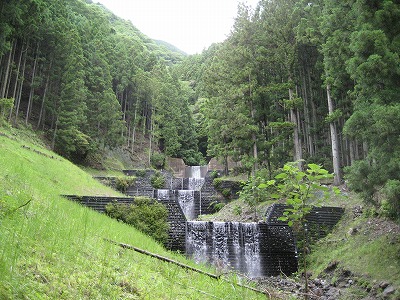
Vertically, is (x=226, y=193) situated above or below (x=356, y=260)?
above

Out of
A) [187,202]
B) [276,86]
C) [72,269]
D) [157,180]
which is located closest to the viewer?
[72,269]

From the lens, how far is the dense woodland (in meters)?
8.07

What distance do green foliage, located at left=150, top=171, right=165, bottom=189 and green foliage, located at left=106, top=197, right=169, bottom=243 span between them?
45.0 ft

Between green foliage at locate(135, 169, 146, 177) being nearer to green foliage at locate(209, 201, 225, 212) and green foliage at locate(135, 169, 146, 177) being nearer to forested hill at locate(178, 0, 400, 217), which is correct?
forested hill at locate(178, 0, 400, 217)

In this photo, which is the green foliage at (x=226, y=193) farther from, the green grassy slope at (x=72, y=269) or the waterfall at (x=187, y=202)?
Answer: the green grassy slope at (x=72, y=269)

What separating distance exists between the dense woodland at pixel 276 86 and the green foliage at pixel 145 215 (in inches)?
262

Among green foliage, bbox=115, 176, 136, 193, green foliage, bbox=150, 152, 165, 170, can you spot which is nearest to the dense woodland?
green foliage, bbox=115, 176, 136, 193

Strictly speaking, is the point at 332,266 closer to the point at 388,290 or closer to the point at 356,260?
the point at 356,260

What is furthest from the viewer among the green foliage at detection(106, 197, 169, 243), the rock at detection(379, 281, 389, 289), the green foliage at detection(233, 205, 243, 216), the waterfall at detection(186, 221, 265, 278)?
the green foliage at detection(233, 205, 243, 216)

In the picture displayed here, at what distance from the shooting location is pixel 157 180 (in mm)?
26859

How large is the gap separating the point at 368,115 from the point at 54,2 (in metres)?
28.8

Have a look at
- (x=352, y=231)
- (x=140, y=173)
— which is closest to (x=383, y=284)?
(x=352, y=231)

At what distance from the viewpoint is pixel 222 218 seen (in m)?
18.4

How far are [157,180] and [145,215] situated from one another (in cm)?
1476
